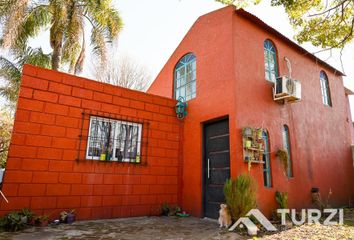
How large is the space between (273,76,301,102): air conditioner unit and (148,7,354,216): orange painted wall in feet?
0.72

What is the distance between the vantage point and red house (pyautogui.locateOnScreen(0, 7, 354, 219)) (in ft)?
16.6

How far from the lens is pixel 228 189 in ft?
16.3

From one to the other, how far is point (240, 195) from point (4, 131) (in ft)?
43.6

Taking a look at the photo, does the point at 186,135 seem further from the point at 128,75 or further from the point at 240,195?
the point at 128,75

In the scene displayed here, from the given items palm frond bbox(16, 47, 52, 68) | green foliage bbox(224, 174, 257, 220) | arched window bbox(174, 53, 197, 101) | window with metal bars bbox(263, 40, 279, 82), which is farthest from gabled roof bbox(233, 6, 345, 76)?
palm frond bbox(16, 47, 52, 68)

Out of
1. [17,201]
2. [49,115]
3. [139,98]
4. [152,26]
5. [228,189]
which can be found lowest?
[17,201]

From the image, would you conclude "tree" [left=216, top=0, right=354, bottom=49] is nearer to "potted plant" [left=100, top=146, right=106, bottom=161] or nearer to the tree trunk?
"potted plant" [left=100, top=146, right=106, bottom=161]

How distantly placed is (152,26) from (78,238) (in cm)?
755

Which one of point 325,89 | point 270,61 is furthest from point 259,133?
point 325,89

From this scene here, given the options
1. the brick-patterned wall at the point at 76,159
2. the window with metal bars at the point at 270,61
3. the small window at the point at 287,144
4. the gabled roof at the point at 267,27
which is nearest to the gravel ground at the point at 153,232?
the brick-patterned wall at the point at 76,159

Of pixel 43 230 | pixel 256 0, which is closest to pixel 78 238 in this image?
pixel 43 230

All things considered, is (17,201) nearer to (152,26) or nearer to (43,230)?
(43,230)

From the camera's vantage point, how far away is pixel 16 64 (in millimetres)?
9508

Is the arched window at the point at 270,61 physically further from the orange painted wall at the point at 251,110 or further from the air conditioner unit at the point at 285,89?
the air conditioner unit at the point at 285,89
